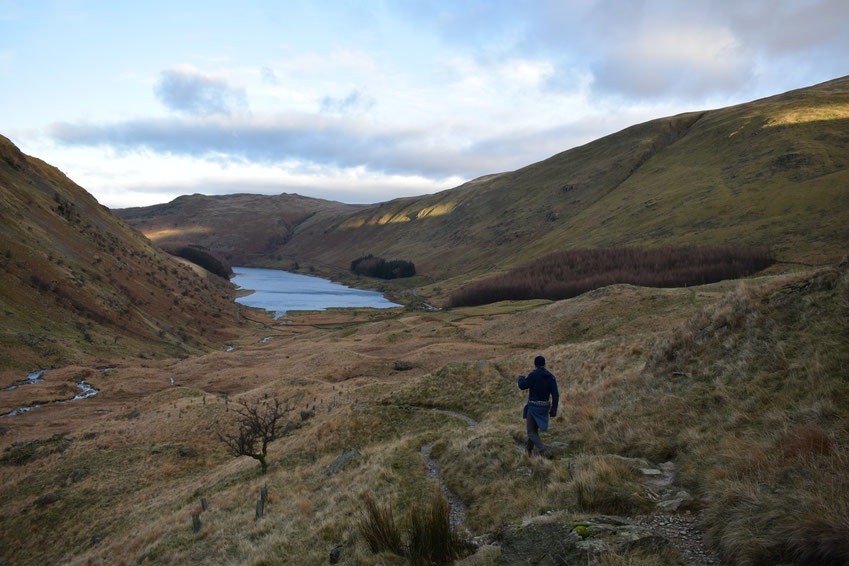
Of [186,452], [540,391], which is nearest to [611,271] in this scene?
[186,452]

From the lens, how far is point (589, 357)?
2494 centimetres

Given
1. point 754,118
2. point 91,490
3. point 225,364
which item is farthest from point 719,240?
point 91,490

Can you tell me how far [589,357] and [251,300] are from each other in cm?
15635

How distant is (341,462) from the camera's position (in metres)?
18.4

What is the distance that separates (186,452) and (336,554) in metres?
24.9

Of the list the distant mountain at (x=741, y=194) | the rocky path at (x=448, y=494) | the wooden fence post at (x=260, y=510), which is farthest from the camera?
the distant mountain at (x=741, y=194)

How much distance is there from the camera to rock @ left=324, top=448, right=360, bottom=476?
1799 cm

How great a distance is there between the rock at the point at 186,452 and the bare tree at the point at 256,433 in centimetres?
194

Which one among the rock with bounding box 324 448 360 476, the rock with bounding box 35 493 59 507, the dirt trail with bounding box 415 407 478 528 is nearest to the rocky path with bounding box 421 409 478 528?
the dirt trail with bounding box 415 407 478 528

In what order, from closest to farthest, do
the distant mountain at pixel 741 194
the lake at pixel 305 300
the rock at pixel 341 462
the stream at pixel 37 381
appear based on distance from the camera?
1. the rock at pixel 341 462
2. the stream at pixel 37 381
3. the distant mountain at pixel 741 194
4. the lake at pixel 305 300

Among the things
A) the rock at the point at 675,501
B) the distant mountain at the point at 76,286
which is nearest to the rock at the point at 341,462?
the rock at the point at 675,501

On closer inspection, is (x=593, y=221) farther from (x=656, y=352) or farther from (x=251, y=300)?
(x=656, y=352)

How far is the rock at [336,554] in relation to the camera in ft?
31.2

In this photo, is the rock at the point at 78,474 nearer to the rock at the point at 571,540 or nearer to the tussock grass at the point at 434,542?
the tussock grass at the point at 434,542
